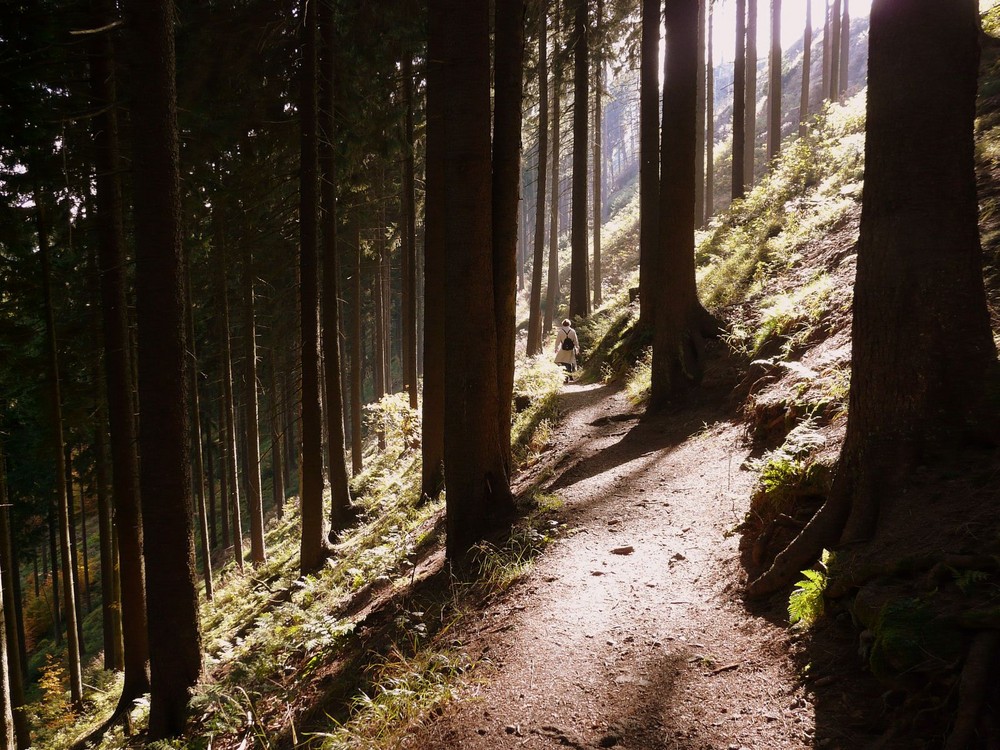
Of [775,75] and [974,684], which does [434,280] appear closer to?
[974,684]


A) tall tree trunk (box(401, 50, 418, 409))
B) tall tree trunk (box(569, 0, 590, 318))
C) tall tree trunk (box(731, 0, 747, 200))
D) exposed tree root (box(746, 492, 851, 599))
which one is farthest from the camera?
tall tree trunk (box(731, 0, 747, 200))

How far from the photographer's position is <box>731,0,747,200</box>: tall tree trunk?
1764 centimetres

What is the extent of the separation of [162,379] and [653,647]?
521 centimetres

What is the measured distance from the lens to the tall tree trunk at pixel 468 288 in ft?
18.8

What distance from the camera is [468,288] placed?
19.2 feet

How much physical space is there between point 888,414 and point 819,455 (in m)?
1.23

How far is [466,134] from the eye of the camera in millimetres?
5758

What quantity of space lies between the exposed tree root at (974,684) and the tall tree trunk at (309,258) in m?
9.67

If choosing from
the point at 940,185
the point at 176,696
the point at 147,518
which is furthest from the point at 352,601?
the point at 940,185

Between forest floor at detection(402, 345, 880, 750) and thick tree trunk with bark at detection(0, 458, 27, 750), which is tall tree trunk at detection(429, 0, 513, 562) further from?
thick tree trunk with bark at detection(0, 458, 27, 750)

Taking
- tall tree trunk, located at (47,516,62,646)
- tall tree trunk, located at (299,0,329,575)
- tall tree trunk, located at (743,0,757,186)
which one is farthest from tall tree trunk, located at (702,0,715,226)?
tall tree trunk, located at (47,516,62,646)

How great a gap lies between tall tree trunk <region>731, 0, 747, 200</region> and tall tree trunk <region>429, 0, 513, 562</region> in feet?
47.2

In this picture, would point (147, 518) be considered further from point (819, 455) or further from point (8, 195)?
point (8, 195)

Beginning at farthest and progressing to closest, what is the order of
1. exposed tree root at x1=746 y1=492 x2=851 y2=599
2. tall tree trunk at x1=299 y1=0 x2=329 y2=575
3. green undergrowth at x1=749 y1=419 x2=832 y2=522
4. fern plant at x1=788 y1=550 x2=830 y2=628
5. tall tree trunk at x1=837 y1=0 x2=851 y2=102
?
tall tree trunk at x1=837 y1=0 x2=851 y2=102
tall tree trunk at x1=299 y1=0 x2=329 y2=575
green undergrowth at x1=749 y1=419 x2=832 y2=522
exposed tree root at x1=746 y1=492 x2=851 y2=599
fern plant at x1=788 y1=550 x2=830 y2=628
